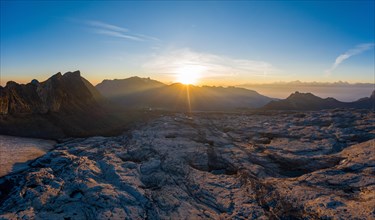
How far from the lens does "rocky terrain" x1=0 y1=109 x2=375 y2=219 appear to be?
85.4 feet

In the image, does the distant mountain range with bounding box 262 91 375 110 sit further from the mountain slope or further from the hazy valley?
the mountain slope

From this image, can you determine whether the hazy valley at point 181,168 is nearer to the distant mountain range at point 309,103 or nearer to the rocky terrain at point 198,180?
the rocky terrain at point 198,180

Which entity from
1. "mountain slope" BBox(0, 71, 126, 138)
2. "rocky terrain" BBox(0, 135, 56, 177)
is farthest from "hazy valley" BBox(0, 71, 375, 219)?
"rocky terrain" BBox(0, 135, 56, 177)

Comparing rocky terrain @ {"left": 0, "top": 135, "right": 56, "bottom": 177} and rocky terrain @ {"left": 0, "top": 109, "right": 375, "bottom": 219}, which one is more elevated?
rocky terrain @ {"left": 0, "top": 135, "right": 56, "bottom": 177}

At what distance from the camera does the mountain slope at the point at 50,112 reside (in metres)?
59.2

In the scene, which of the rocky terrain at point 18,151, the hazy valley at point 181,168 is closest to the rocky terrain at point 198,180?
the hazy valley at point 181,168

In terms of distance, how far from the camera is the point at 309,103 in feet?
458

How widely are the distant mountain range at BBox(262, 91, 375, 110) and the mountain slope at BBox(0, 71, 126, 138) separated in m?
88.2

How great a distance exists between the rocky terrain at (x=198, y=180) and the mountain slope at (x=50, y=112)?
9.78m

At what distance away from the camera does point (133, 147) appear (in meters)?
50.6

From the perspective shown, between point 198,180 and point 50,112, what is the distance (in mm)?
53489

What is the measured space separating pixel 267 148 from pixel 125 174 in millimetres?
31100

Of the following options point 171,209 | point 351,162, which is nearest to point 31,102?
point 171,209

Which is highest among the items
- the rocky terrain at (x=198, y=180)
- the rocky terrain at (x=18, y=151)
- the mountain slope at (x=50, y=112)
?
the mountain slope at (x=50, y=112)
